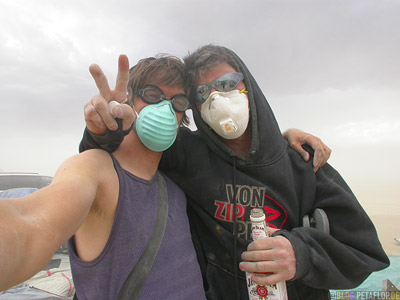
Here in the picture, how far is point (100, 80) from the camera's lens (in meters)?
1.09

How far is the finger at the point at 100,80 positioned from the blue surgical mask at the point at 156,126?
422mm

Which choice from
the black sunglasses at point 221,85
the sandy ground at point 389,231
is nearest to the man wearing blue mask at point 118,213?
the black sunglasses at point 221,85

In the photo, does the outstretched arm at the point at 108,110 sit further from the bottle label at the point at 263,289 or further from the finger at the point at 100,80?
the bottle label at the point at 263,289

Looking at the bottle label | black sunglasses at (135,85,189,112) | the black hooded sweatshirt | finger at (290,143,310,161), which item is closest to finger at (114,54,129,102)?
black sunglasses at (135,85,189,112)

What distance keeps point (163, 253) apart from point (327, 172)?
1351 millimetres

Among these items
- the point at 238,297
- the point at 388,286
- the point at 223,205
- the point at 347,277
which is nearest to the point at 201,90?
the point at 223,205

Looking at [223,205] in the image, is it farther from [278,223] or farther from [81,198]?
[81,198]

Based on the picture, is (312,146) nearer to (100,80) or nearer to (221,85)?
(221,85)

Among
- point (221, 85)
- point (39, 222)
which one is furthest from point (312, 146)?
point (39, 222)

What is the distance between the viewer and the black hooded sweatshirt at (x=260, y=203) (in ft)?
5.29

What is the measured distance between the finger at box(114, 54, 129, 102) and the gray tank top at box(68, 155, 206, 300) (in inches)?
15.1

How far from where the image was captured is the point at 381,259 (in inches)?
65.4

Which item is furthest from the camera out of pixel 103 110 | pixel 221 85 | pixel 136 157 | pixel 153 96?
pixel 221 85

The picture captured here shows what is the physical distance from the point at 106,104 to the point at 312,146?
1.50 m
